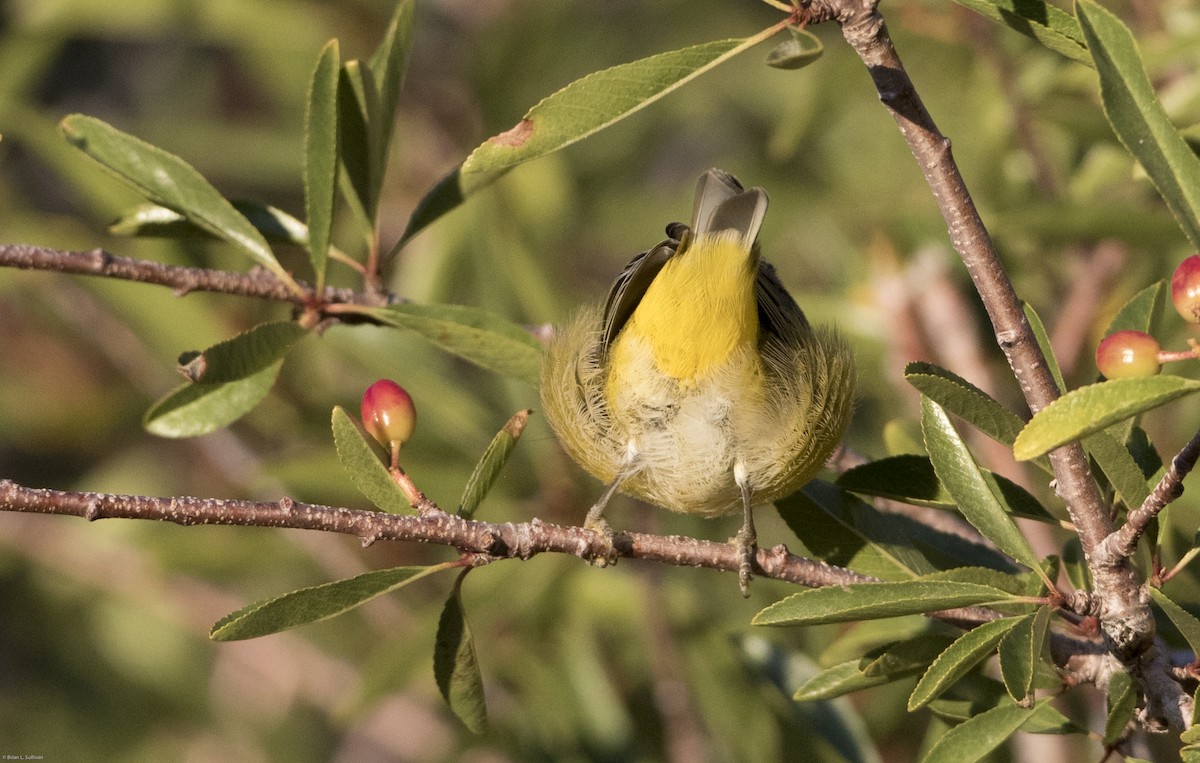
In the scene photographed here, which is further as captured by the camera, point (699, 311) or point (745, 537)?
point (699, 311)

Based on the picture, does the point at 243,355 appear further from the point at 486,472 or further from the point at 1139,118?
the point at 1139,118

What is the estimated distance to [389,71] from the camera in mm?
2598

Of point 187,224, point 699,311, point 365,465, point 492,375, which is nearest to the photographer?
point 365,465

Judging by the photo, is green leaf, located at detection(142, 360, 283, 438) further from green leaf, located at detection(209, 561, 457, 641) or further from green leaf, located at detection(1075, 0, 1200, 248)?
green leaf, located at detection(1075, 0, 1200, 248)

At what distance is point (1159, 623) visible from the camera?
234 cm

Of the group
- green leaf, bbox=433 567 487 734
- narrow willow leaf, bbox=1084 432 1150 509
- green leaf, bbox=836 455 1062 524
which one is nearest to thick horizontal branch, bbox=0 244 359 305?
green leaf, bbox=433 567 487 734

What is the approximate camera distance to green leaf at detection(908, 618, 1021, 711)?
1.85m

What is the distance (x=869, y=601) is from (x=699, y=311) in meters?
1.10

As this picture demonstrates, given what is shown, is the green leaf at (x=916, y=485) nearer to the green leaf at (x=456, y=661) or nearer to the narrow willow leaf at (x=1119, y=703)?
the narrow willow leaf at (x=1119, y=703)

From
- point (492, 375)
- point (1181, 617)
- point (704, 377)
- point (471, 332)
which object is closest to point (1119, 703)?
point (1181, 617)

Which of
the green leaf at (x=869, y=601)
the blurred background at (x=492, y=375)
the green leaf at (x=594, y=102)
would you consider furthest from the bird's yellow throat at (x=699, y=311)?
the green leaf at (x=869, y=601)

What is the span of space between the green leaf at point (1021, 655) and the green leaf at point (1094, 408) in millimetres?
471

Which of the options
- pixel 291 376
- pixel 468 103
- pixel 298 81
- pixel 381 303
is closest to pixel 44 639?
pixel 291 376

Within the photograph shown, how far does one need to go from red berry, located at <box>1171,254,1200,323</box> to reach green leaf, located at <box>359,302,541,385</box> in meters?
1.38
